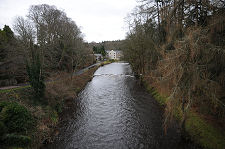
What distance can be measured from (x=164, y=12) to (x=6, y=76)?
20555 millimetres

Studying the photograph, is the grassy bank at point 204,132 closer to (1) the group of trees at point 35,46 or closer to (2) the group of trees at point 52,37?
(1) the group of trees at point 35,46

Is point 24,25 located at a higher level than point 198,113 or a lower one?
higher

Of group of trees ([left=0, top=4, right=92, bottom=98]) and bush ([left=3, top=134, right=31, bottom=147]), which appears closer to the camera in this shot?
bush ([left=3, top=134, right=31, bottom=147])

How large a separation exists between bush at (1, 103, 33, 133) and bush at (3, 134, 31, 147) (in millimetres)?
805

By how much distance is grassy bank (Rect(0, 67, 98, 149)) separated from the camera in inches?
303

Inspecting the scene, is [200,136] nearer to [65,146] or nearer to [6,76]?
[65,146]

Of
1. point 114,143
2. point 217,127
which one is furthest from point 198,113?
point 114,143

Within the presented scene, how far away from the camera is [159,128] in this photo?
1024 centimetres

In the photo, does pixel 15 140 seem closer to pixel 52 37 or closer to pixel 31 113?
pixel 31 113

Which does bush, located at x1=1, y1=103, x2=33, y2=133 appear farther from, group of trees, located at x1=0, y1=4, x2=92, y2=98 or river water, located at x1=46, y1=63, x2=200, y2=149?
group of trees, located at x1=0, y1=4, x2=92, y2=98

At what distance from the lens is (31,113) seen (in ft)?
34.1

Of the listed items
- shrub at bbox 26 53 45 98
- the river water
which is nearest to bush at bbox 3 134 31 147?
the river water

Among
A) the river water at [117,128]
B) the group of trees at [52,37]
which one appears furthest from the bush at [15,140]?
the group of trees at [52,37]

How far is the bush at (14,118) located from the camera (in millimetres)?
8070
